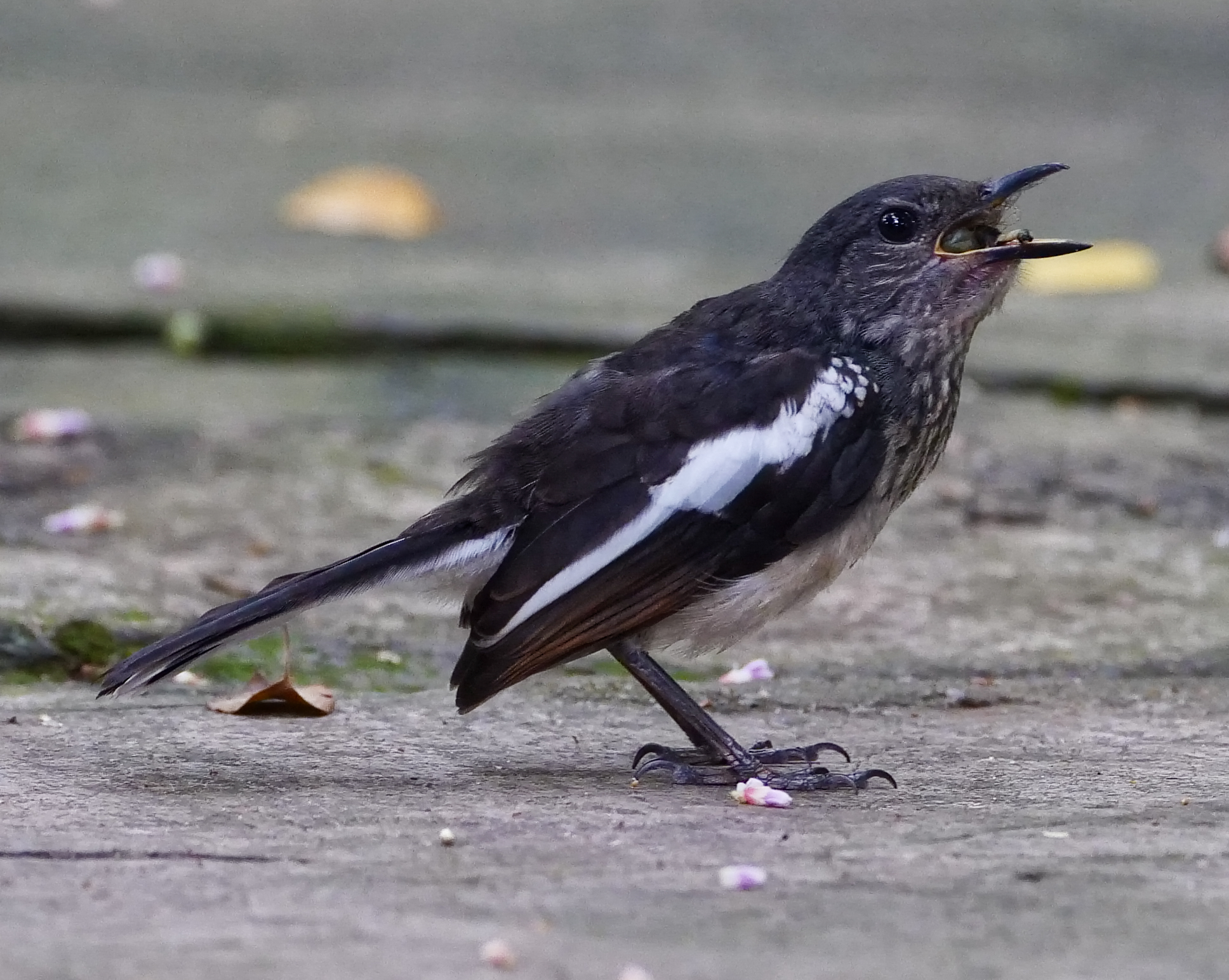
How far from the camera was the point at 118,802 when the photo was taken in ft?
10.0

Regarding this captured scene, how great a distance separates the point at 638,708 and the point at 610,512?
0.65m

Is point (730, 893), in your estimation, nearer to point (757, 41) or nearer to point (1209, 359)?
point (1209, 359)

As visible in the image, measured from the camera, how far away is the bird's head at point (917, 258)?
3885 millimetres

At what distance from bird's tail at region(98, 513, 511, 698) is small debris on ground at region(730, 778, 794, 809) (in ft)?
2.17

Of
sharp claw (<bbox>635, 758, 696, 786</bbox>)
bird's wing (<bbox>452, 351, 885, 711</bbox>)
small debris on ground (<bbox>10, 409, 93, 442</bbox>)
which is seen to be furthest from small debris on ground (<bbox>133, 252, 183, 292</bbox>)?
sharp claw (<bbox>635, 758, 696, 786</bbox>)

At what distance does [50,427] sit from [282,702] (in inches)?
85.8

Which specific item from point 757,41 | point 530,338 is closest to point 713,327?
point 530,338

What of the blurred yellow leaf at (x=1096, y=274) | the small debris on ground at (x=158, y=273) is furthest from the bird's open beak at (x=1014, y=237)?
the small debris on ground at (x=158, y=273)

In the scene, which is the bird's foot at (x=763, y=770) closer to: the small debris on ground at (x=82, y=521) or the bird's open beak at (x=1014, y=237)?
the bird's open beak at (x=1014, y=237)

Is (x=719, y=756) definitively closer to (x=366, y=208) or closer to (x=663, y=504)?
(x=663, y=504)

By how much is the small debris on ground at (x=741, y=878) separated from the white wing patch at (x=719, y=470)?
88 centimetres

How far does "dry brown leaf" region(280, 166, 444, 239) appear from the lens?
26.1ft

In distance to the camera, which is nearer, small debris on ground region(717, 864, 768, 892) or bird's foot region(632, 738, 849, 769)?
small debris on ground region(717, 864, 768, 892)

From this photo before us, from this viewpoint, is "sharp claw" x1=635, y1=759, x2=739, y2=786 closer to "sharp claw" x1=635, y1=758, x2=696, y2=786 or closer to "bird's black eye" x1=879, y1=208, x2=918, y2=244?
"sharp claw" x1=635, y1=758, x2=696, y2=786
